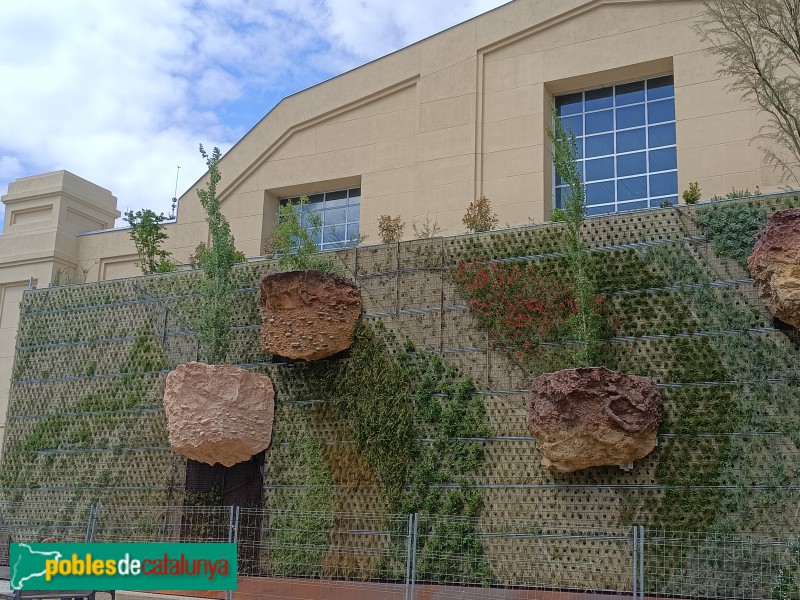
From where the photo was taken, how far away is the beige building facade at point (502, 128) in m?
17.3

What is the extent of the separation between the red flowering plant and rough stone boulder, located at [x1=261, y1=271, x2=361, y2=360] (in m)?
1.92

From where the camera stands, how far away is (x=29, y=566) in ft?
27.7

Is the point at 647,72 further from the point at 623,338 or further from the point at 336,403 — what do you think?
the point at 336,403

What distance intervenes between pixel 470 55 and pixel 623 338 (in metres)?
8.96

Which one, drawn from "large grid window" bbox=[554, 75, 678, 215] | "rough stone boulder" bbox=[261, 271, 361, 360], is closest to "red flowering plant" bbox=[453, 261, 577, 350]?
"rough stone boulder" bbox=[261, 271, 361, 360]

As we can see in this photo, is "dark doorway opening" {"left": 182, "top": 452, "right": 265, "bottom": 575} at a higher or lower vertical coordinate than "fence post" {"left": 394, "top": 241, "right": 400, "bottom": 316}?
lower

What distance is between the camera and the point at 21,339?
18.7 meters

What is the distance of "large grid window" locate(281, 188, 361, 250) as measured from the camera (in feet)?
68.0

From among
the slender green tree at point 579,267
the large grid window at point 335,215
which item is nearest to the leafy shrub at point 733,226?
the slender green tree at point 579,267

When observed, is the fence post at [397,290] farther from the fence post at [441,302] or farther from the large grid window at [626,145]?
the large grid window at [626,145]

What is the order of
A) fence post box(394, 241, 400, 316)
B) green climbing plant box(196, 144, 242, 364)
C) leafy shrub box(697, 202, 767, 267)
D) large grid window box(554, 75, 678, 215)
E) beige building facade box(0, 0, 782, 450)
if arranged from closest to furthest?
1. leafy shrub box(697, 202, 767, 267)
2. fence post box(394, 241, 400, 316)
3. green climbing plant box(196, 144, 242, 364)
4. beige building facade box(0, 0, 782, 450)
5. large grid window box(554, 75, 678, 215)

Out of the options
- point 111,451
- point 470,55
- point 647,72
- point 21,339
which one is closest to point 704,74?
point 647,72

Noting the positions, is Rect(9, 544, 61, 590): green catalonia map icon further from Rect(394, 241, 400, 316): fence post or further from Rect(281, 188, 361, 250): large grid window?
Rect(281, 188, 361, 250): large grid window

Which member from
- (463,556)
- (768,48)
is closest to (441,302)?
(463,556)
